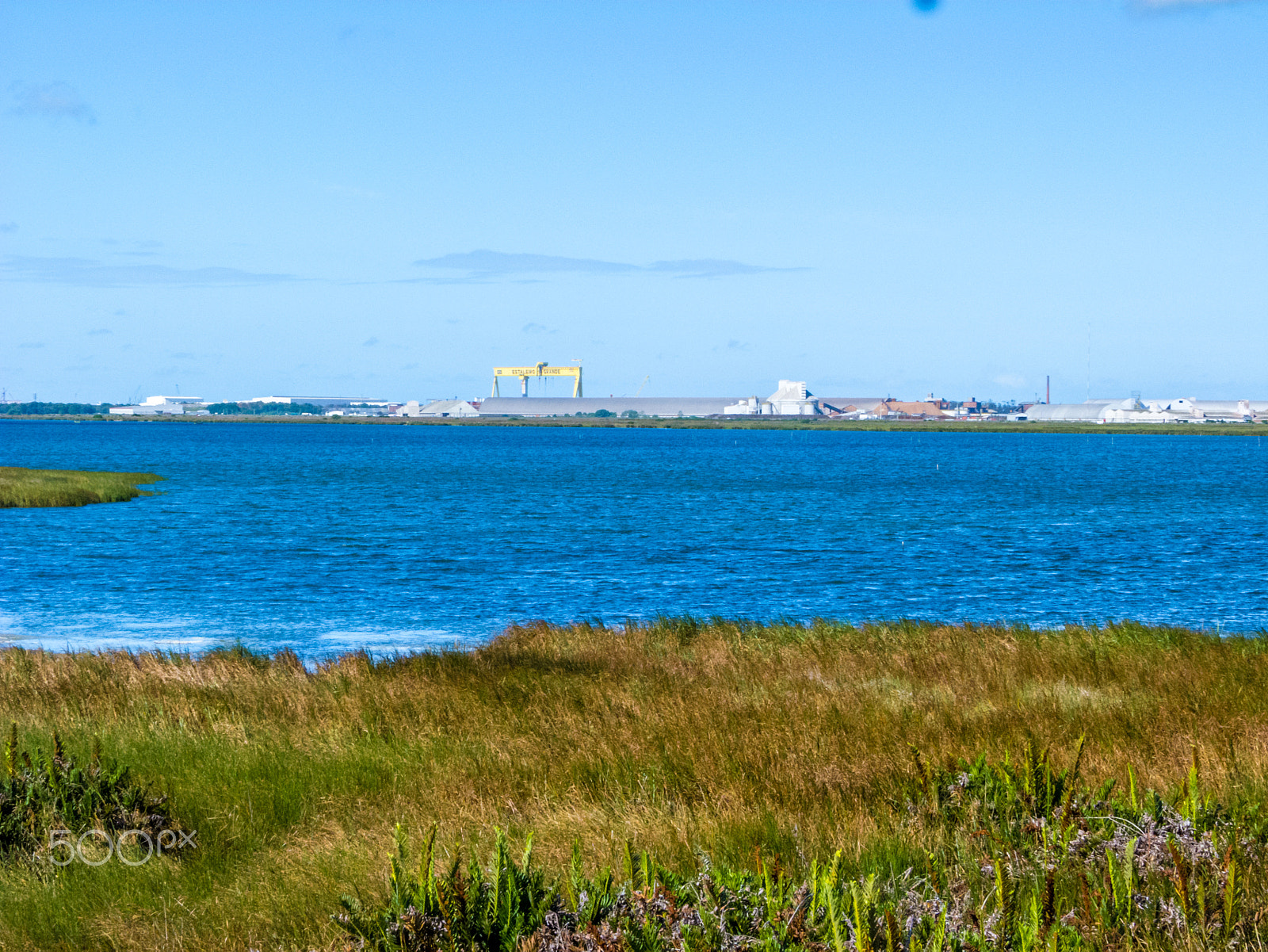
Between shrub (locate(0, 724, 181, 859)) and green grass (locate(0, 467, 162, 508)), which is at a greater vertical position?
shrub (locate(0, 724, 181, 859))

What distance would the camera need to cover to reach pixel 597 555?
36844 millimetres

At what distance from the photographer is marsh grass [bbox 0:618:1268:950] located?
5.96 metres

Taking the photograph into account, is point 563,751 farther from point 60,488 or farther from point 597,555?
point 60,488

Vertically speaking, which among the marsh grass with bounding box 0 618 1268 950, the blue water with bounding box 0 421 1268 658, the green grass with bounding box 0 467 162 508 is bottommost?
the blue water with bounding box 0 421 1268 658

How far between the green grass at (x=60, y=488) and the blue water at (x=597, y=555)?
2.25 meters

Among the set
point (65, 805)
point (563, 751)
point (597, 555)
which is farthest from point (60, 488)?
point (65, 805)

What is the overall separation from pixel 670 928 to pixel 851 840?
1.72 metres

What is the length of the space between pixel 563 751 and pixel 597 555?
28.1 meters

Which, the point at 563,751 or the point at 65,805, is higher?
the point at 65,805

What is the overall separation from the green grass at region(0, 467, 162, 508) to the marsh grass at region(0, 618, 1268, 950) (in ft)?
128

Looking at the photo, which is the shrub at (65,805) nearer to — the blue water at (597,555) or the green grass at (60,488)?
the blue water at (597,555)

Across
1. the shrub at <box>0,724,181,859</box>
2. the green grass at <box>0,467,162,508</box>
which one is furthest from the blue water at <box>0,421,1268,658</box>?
the shrub at <box>0,724,181,859</box>

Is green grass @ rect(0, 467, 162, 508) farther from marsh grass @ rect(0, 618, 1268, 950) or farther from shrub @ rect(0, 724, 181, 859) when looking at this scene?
shrub @ rect(0, 724, 181, 859)

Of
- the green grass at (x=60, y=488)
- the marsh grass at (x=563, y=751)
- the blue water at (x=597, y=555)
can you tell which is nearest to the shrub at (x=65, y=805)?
the marsh grass at (x=563, y=751)
